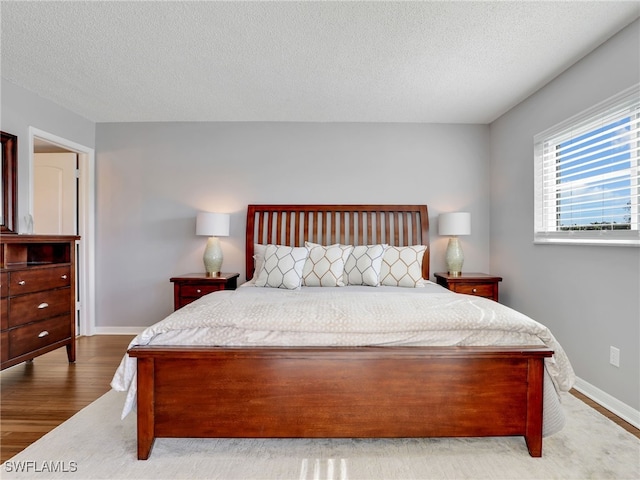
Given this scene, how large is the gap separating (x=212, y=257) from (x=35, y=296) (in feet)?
4.97

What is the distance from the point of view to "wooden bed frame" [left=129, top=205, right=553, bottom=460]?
5.82 ft

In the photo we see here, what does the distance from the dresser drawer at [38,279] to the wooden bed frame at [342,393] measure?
1696 millimetres

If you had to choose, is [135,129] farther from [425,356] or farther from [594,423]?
[594,423]

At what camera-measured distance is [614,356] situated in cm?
238

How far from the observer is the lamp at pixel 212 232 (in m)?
3.79

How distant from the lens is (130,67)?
281 centimetres

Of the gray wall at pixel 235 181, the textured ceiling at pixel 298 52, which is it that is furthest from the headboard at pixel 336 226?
the textured ceiling at pixel 298 52

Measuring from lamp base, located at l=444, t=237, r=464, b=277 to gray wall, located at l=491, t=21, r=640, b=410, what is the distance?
1.57ft

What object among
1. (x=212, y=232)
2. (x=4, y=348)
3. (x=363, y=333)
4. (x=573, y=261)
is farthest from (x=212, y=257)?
(x=573, y=261)

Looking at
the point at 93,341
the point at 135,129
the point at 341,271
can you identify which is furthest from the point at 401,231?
the point at 93,341

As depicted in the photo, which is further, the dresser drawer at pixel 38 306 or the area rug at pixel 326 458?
the dresser drawer at pixel 38 306

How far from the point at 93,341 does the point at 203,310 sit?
2762 mm

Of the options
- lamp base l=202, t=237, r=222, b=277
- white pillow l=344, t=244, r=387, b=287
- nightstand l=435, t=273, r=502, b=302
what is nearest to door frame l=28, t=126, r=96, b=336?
lamp base l=202, t=237, r=222, b=277

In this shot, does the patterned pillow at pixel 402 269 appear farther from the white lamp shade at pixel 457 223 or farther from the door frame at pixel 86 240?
the door frame at pixel 86 240
